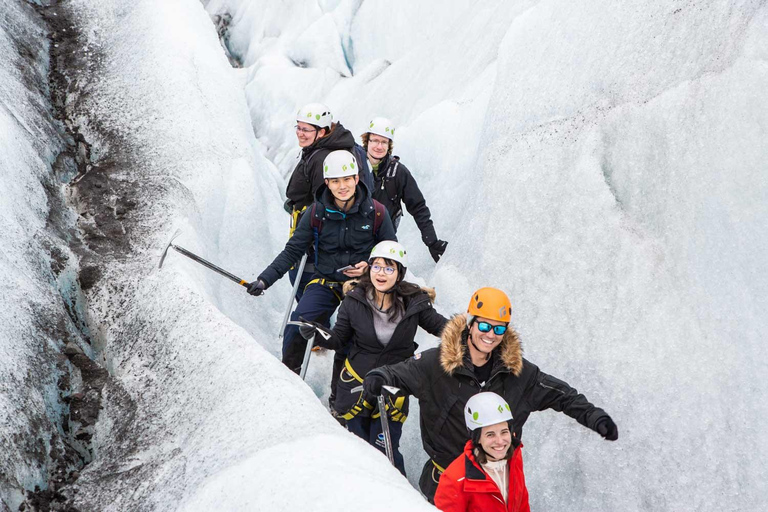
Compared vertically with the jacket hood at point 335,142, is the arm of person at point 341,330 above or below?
below

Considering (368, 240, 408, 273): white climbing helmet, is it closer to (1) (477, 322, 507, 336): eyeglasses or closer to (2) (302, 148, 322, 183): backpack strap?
(1) (477, 322, 507, 336): eyeglasses

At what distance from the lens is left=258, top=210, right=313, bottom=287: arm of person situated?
16.4 feet

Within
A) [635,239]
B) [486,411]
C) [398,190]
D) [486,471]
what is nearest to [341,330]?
[486,411]

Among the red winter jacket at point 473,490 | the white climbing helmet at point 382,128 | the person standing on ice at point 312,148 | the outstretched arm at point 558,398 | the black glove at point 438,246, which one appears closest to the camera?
the red winter jacket at point 473,490

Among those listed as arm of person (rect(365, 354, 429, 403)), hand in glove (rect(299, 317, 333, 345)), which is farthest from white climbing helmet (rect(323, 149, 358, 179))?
arm of person (rect(365, 354, 429, 403))

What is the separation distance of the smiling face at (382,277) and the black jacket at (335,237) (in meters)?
0.75

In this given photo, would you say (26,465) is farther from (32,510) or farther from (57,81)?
(57,81)

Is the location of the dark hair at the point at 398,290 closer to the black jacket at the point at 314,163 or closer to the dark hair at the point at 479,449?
the dark hair at the point at 479,449

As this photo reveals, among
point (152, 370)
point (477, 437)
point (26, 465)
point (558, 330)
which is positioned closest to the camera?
point (477, 437)

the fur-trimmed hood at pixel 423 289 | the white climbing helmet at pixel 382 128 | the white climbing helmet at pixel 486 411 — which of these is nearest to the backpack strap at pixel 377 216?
the fur-trimmed hood at pixel 423 289

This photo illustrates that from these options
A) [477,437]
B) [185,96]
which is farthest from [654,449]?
[185,96]

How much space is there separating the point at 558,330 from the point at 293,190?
2.41 m

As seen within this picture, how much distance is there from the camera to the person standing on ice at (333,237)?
486 centimetres

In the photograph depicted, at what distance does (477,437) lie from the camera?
331 centimetres
